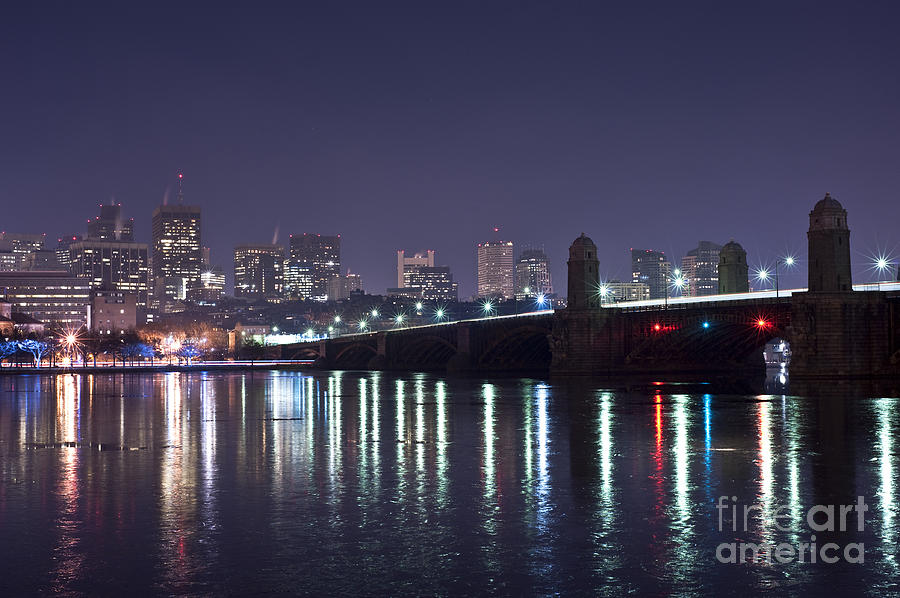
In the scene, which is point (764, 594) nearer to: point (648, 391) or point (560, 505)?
point (560, 505)

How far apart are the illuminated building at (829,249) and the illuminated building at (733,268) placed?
122 ft

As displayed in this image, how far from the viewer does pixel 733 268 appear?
12312cm

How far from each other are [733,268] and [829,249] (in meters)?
40.0

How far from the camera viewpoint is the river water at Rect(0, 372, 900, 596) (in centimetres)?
1616

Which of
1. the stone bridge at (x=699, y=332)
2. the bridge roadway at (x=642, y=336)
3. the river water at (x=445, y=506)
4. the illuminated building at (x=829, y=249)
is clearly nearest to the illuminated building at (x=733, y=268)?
the stone bridge at (x=699, y=332)

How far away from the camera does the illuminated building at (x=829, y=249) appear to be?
273 ft

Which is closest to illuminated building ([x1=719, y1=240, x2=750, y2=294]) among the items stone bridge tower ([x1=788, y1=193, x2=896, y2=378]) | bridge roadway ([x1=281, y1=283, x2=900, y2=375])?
bridge roadway ([x1=281, y1=283, x2=900, y2=375])

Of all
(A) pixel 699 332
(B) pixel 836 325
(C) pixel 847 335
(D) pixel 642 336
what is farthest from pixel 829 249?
(D) pixel 642 336
